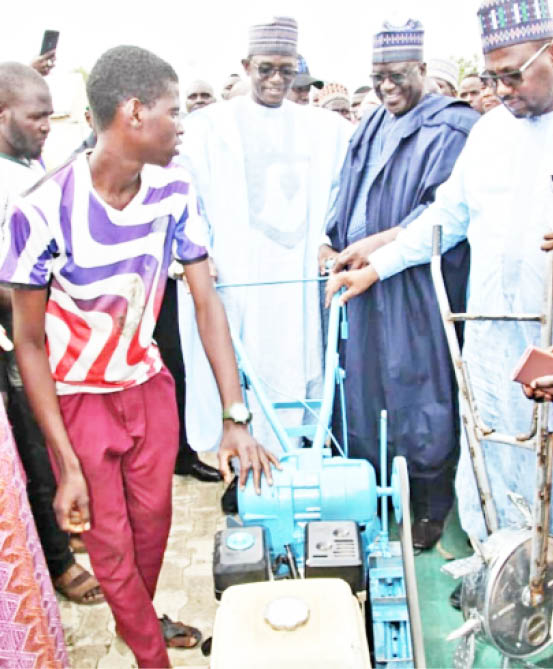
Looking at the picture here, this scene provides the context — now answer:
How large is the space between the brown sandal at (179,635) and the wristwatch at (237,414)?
3.06 ft

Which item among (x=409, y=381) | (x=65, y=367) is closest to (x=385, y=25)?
(x=409, y=381)

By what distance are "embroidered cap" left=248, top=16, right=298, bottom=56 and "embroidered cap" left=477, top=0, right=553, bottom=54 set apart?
49.6 inches

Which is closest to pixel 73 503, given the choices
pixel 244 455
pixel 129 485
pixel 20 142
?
pixel 129 485

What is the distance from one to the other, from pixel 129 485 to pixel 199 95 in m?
4.63

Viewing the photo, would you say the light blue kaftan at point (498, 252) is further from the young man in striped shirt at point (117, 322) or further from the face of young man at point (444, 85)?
the face of young man at point (444, 85)

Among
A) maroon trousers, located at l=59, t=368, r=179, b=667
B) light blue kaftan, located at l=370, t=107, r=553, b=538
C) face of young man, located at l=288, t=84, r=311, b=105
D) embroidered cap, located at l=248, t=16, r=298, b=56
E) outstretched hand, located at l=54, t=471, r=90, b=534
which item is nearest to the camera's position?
outstretched hand, located at l=54, t=471, r=90, b=534

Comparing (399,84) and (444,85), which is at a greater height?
(444,85)

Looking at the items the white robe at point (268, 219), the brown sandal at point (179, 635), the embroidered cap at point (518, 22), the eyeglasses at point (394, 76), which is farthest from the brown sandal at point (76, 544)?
the embroidered cap at point (518, 22)

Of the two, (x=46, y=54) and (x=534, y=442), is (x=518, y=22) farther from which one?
(x=46, y=54)

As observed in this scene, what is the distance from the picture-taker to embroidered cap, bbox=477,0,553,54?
2.23m

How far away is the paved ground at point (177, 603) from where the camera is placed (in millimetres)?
2527

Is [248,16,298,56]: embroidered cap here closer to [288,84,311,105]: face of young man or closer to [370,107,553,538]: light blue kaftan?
[370,107,553,538]: light blue kaftan

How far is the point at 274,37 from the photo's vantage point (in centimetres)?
331

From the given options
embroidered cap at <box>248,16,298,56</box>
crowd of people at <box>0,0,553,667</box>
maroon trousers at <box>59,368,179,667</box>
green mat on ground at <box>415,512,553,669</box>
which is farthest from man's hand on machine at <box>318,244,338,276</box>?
green mat on ground at <box>415,512,553,669</box>
